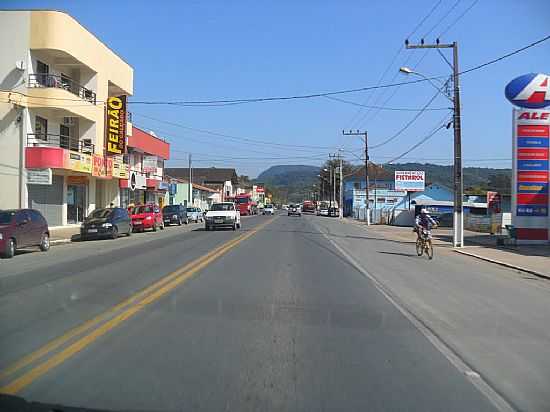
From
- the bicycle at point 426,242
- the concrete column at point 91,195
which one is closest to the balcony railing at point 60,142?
the concrete column at point 91,195

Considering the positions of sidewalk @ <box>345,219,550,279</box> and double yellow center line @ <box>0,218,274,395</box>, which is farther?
sidewalk @ <box>345,219,550,279</box>

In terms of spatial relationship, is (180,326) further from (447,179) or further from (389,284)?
(447,179)

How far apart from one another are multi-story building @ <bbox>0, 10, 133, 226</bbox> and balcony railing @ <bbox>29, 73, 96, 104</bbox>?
0.18 feet

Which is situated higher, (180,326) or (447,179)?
(447,179)

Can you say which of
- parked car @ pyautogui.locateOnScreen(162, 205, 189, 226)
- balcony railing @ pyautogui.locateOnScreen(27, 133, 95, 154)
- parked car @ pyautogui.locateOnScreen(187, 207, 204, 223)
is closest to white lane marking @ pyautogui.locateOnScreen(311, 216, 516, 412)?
balcony railing @ pyautogui.locateOnScreen(27, 133, 95, 154)

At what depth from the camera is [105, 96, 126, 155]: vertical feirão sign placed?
134ft

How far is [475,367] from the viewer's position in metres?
6.73

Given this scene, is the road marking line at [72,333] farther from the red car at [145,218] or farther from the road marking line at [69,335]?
the red car at [145,218]

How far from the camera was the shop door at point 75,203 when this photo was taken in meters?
37.7

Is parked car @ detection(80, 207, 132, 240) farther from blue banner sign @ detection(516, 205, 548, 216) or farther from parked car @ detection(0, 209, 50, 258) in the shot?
blue banner sign @ detection(516, 205, 548, 216)

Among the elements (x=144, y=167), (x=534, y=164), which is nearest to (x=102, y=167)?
(x=144, y=167)

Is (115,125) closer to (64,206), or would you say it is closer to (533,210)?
(64,206)

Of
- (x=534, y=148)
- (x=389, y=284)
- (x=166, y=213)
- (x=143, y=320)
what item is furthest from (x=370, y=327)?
(x=166, y=213)

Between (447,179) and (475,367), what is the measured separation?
100 m
